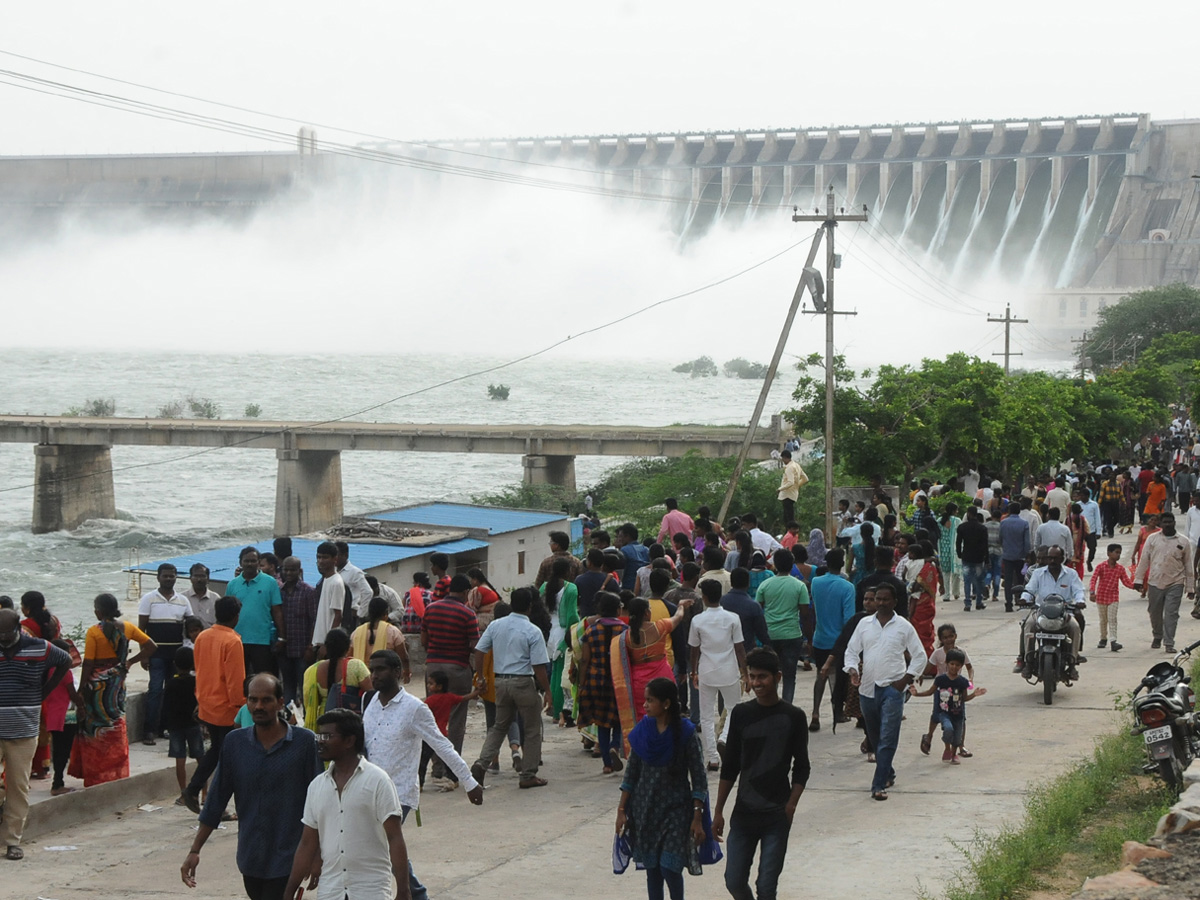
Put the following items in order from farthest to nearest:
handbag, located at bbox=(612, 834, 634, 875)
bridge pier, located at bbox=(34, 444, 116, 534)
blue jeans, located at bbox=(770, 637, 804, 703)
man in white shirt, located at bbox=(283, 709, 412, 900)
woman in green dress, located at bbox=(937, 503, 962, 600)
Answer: bridge pier, located at bbox=(34, 444, 116, 534)
woman in green dress, located at bbox=(937, 503, 962, 600)
blue jeans, located at bbox=(770, 637, 804, 703)
handbag, located at bbox=(612, 834, 634, 875)
man in white shirt, located at bbox=(283, 709, 412, 900)

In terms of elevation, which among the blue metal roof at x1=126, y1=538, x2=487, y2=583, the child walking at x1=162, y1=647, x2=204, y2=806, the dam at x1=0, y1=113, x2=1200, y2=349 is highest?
the dam at x1=0, y1=113, x2=1200, y2=349

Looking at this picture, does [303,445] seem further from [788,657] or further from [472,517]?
[788,657]

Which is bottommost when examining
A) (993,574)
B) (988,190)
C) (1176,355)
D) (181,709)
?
(181,709)

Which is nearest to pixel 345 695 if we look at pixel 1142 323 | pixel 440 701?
pixel 440 701

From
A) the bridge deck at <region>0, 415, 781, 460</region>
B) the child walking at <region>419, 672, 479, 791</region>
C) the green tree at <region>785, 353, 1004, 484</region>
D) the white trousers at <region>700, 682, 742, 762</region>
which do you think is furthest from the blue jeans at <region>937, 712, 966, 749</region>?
→ the bridge deck at <region>0, 415, 781, 460</region>

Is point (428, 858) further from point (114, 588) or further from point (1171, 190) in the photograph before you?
point (1171, 190)

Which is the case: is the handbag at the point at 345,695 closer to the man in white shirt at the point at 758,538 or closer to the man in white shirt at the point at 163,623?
the man in white shirt at the point at 163,623

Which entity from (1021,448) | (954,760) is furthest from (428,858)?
(1021,448)

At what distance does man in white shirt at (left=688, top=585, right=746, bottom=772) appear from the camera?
8.17m

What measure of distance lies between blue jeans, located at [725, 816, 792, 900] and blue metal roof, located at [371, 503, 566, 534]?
19.2 m

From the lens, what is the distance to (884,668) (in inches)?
300

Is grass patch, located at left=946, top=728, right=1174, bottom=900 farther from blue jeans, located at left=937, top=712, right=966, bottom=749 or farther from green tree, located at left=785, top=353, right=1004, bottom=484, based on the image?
green tree, located at left=785, top=353, right=1004, bottom=484

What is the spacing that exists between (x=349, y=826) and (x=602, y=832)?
10.2 feet

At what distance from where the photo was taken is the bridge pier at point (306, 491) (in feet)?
168
